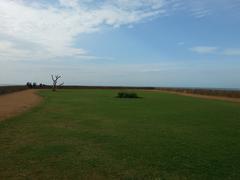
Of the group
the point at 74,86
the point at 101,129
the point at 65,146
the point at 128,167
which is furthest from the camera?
the point at 74,86

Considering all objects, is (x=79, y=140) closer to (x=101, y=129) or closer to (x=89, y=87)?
(x=101, y=129)

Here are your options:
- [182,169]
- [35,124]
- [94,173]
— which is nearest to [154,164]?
[182,169]

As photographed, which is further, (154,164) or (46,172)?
(154,164)

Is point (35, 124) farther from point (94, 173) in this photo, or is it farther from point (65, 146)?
point (94, 173)

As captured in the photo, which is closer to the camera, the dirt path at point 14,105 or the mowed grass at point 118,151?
the mowed grass at point 118,151

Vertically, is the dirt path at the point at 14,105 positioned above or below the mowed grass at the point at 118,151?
above

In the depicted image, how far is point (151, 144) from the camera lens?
646 centimetres

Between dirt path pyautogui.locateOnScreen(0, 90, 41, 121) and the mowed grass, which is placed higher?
dirt path pyautogui.locateOnScreen(0, 90, 41, 121)

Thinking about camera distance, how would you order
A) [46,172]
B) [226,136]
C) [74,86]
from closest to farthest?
1. [46,172]
2. [226,136]
3. [74,86]

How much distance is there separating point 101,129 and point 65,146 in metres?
2.32

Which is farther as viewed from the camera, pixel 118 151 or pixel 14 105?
pixel 14 105

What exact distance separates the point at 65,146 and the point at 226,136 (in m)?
3.90

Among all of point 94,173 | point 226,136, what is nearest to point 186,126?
point 226,136

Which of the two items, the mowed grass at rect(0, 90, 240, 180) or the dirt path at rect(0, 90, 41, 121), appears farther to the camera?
the dirt path at rect(0, 90, 41, 121)
